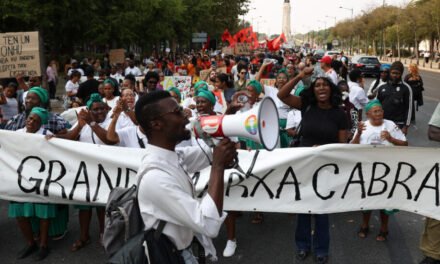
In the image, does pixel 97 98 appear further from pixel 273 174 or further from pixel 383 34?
pixel 383 34

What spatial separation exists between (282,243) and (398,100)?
133 inches

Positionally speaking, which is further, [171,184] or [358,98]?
[358,98]

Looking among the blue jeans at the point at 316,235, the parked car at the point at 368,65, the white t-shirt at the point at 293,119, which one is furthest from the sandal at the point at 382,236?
the parked car at the point at 368,65

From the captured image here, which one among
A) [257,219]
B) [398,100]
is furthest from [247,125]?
[398,100]

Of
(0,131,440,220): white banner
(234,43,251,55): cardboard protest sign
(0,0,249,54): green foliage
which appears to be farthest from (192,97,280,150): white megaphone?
(234,43,251,55): cardboard protest sign

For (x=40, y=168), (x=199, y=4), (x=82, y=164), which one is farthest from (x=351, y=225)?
(x=199, y=4)

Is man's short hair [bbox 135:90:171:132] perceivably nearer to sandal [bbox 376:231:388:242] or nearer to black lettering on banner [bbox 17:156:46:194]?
black lettering on banner [bbox 17:156:46:194]

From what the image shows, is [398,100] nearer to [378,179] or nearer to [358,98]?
[358,98]

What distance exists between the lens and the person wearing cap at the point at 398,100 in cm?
706

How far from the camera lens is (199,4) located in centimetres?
3462

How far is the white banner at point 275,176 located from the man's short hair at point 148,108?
6.74ft

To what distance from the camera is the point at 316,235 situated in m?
4.28

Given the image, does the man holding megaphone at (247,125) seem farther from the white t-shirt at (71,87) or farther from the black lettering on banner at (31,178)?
the white t-shirt at (71,87)

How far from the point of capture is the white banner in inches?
167
